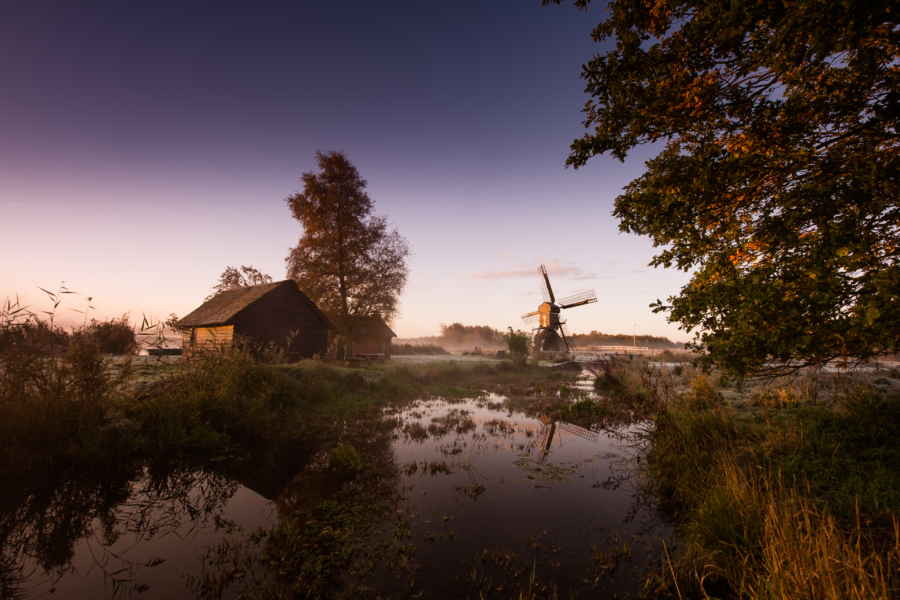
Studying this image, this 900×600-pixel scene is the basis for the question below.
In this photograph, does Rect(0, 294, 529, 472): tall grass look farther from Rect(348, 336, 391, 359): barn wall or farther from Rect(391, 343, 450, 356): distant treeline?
Rect(391, 343, 450, 356): distant treeline

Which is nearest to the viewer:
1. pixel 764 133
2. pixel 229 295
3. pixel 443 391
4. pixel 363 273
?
pixel 764 133

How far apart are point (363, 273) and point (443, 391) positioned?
12.7 meters

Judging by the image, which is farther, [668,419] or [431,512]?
[668,419]

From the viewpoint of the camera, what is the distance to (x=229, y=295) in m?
21.8

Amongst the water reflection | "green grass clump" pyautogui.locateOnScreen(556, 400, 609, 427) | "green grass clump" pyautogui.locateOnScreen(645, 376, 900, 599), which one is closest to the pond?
the water reflection

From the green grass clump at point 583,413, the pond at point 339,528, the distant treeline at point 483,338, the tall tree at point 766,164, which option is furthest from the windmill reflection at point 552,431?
the distant treeline at point 483,338

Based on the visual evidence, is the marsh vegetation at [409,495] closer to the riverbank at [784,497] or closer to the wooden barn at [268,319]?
the riverbank at [784,497]

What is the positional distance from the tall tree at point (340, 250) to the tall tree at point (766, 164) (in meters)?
22.6

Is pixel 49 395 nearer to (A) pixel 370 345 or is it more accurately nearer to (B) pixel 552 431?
(B) pixel 552 431

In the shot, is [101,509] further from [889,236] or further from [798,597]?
[889,236]

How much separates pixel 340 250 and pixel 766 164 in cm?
2450

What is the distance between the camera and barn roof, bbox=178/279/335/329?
1828 centimetres

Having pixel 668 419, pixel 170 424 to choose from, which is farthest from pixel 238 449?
pixel 668 419

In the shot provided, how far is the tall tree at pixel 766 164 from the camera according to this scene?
147 inches
